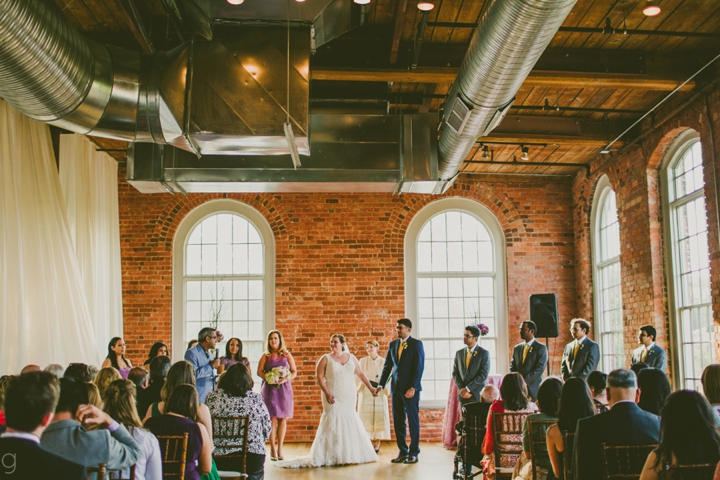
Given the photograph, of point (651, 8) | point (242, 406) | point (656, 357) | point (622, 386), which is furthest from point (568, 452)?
point (656, 357)

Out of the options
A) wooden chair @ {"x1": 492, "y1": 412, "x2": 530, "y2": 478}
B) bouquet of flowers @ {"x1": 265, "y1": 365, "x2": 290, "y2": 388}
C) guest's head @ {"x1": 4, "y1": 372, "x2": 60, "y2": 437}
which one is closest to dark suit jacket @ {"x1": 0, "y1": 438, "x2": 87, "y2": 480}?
guest's head @ {"x1": 4, "y1": 372, "x2": 60, "y2": 437}

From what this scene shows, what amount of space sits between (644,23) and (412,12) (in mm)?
2253

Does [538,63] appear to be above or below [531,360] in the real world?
above

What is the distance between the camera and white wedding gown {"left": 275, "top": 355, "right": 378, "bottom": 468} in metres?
8.91

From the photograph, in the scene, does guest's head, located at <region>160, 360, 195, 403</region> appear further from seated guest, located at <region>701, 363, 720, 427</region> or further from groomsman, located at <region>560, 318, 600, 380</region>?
groomsman, located at <region>560, 318, 600, 380</region>

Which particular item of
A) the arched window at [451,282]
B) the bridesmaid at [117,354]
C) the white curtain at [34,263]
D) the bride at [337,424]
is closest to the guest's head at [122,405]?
the white curtain at [34,263]

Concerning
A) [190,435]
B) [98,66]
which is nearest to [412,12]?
[98,66]

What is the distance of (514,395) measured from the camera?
5.80m

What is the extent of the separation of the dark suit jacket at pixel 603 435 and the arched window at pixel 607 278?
23.6ft

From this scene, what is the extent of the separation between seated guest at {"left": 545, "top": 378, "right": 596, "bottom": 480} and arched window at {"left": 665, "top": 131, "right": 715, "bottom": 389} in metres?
4.77

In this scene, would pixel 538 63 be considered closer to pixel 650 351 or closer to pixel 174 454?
pixel 650 351

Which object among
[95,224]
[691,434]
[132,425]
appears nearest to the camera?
[691,434]

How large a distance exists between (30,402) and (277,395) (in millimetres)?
7217

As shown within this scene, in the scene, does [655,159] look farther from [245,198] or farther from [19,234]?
[19,234]
